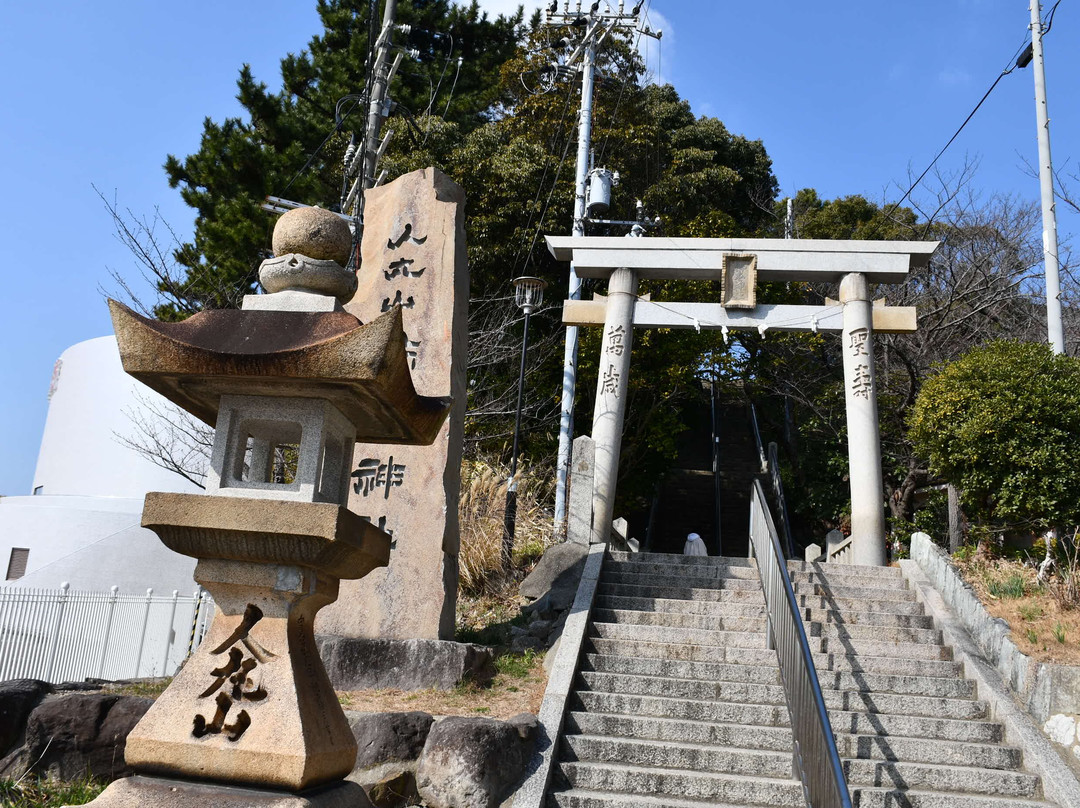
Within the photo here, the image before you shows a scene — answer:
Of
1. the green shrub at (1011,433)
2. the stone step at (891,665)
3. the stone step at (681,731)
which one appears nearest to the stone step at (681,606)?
the stone step at (891,665)

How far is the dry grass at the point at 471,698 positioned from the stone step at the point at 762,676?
596 mm

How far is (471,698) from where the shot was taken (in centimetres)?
720

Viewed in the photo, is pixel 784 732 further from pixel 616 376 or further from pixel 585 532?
pixel 616 376

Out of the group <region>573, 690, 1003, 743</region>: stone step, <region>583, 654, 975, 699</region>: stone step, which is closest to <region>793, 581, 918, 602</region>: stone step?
<region>583, 654, 975, 699</region>: stone step

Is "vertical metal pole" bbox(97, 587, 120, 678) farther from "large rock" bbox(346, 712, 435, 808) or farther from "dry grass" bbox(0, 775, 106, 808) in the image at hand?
"large rock" bbox(346, 712, 435, 808)

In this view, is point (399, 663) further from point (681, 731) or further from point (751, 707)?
point (751, 707)

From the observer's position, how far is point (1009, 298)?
15734mm

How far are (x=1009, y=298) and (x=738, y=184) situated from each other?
10591mm

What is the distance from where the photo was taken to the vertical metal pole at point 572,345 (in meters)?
13.7

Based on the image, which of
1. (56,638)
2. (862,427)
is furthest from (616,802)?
(56,638)

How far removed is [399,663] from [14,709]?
293cm

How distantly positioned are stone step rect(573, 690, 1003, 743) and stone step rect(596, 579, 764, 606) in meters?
1.83

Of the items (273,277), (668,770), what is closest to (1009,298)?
(668,770)

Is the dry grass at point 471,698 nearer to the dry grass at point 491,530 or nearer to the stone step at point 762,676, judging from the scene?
the stone step at point 762,676
